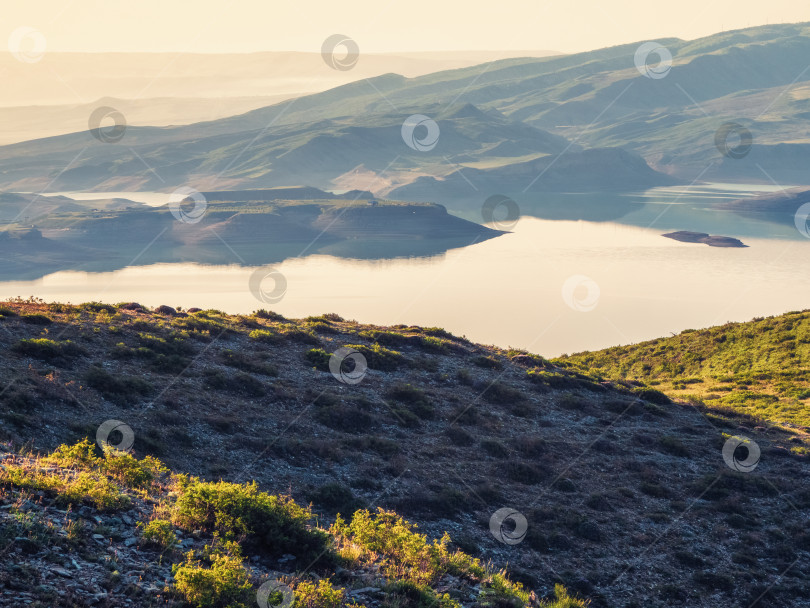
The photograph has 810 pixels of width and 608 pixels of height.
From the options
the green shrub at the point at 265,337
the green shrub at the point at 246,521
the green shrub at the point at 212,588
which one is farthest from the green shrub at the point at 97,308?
the green shrub at the point at 212,588

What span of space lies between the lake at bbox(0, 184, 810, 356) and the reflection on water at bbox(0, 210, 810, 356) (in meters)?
0.26

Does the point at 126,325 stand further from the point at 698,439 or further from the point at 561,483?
the point at 698,439

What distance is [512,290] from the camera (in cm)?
14638

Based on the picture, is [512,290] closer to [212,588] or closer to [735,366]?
[735,366]

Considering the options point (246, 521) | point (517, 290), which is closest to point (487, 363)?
point (246, 521)

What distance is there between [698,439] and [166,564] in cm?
3070

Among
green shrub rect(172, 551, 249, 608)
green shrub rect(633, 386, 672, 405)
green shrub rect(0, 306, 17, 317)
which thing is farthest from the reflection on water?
green shrub rect(172, 551, 249, 608)

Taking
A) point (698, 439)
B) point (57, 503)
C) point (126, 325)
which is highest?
point (126, 325)

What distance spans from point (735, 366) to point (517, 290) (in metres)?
87.4

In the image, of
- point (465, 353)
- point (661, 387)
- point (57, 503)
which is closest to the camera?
point (57, 503)

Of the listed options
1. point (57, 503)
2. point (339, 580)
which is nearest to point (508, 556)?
point (339, 580)

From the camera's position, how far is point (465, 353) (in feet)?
153

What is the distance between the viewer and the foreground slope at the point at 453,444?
2331cm

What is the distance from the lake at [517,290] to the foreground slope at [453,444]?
196 ft
